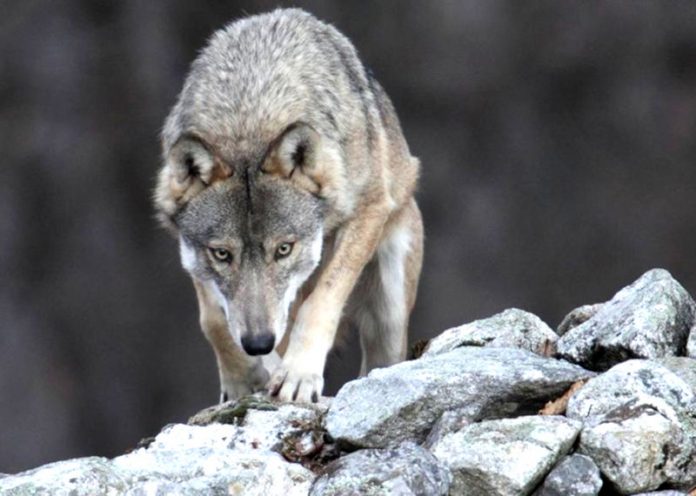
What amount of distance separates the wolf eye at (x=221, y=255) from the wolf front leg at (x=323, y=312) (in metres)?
0.54

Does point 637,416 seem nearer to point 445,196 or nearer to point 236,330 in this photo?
point 236,330

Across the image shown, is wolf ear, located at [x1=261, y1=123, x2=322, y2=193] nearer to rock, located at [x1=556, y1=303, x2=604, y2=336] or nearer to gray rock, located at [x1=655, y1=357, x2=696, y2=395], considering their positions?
rock, located at [x1=556, y1=303, x2=604, y2=336]

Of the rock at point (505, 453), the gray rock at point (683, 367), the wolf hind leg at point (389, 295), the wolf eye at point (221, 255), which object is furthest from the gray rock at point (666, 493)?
the wolf hind leg at point (389, 295)

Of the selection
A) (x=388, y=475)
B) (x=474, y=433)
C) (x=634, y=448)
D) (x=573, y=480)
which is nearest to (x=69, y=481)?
(x=388, y=475)

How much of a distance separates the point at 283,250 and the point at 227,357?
2.41 ft

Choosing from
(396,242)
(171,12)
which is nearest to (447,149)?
(171,12)

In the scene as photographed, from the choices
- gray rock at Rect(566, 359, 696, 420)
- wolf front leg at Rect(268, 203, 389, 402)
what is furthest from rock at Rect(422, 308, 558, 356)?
gray rock at Rect(566, 359, 696, 420)

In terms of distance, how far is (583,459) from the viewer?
482 centimetres

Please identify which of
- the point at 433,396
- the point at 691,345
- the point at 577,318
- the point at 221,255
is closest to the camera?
the point at 433,396

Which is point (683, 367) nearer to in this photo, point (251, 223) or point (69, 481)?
point (251, 223)

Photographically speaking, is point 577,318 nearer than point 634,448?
No

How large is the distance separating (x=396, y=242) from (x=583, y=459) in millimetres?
3468

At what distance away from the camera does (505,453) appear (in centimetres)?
480

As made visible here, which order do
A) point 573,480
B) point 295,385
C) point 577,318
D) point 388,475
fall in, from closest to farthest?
point 388,475
point 573,480
point 295,385
point 577,318
